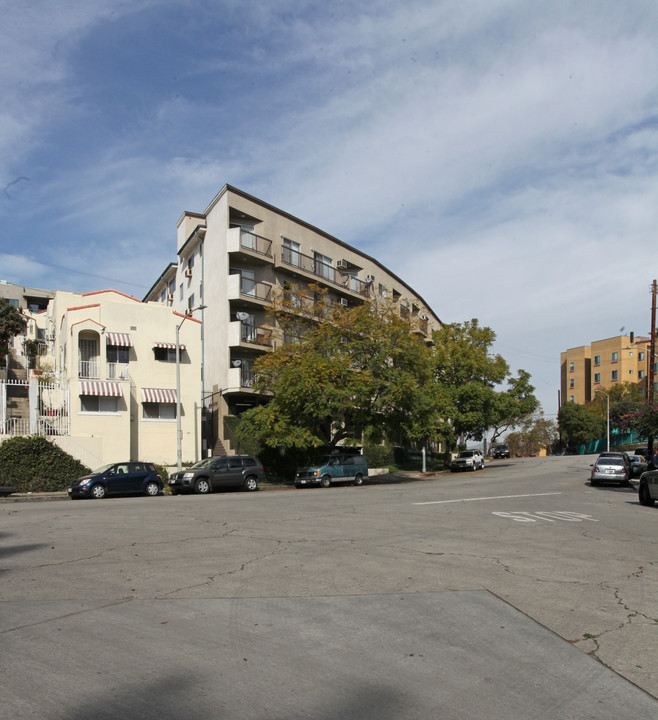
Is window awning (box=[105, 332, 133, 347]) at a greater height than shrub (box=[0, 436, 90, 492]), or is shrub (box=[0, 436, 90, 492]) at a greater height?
window awning (box=[105, 332, 133, 347])

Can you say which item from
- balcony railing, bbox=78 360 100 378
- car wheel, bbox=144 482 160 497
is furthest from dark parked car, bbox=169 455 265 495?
balcony railing, bbox=78 360 100 378

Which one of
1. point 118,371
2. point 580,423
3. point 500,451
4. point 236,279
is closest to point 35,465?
point 118,371

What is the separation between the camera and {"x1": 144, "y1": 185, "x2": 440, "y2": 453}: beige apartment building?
133ft

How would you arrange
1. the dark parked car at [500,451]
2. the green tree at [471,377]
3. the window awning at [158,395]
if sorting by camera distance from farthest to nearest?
the dark parked car at [500,451], the green tree at [471,377], the window awning at [158,395]

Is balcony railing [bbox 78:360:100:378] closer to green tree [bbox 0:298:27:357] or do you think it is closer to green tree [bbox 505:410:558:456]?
green tree [bbox 0:298:27:357]

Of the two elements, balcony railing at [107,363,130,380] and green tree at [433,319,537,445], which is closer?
balcony railing at [107,363,130,380]

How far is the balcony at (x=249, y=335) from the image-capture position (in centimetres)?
3994

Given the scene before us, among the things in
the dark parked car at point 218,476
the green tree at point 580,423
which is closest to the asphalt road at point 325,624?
the dark parked car at point 218,476

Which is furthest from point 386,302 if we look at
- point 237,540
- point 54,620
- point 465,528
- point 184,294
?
point 54,620

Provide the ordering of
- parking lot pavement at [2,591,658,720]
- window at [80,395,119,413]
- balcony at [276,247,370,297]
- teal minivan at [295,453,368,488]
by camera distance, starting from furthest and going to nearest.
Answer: balcony at [276,247,370,297], window at [80,395,119,413], teal minivan at [295,453,368,488], parking lot pavement at [2,591,658,720]

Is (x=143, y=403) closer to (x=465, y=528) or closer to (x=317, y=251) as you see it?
(x=317, y=251)

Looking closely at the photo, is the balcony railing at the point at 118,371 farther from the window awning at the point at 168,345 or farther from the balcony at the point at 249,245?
the balcony at the point at 249,245

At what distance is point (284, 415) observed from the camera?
113ft

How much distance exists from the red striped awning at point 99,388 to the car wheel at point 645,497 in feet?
81.3
